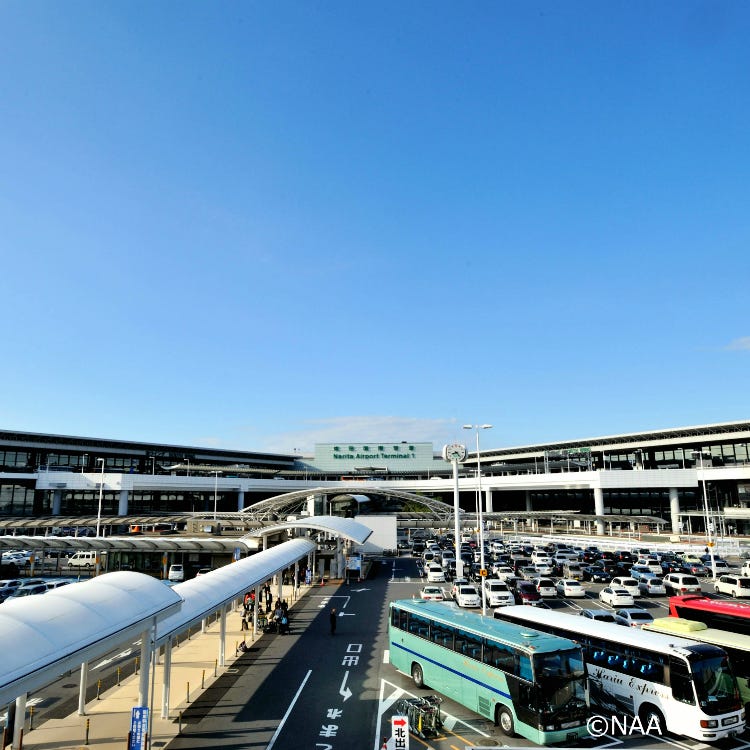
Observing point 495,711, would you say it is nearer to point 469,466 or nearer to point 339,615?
point 339,615

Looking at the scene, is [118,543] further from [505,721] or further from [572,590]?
[505,721]

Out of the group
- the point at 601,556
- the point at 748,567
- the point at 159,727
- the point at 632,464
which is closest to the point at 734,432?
the point at 632,464

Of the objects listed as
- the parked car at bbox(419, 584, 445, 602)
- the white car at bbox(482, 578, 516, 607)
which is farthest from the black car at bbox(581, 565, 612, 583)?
the parked car at bbox(419, 584, 445, 602)

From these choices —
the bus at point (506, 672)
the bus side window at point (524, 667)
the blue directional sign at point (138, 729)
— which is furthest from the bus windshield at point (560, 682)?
the blue directional sign at point (138, 729)

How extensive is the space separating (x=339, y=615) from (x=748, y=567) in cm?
3127

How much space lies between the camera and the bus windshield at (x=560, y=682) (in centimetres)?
1385

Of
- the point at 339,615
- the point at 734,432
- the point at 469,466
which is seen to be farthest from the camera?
the point at 469,466

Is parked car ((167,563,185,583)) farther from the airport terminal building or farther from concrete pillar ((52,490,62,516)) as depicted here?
concrete pillar ((52,490,62,516))

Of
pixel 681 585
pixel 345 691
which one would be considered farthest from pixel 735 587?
pixel 345 691

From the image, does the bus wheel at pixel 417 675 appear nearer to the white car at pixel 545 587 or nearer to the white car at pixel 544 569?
the white car at pixel 545 587

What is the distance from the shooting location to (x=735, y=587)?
36.6 meters

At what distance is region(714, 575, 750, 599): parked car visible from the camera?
3628 centimetres

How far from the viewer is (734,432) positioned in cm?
8725

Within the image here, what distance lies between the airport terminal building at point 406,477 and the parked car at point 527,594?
3265cm
